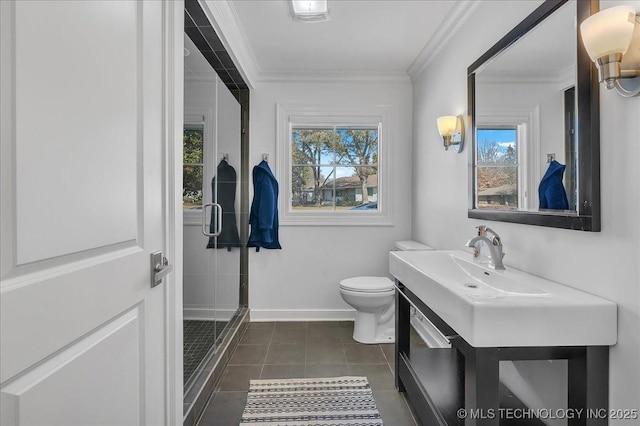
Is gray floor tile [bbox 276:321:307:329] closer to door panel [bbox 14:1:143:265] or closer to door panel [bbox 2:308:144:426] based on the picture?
door panel [bbox 2:308:144:426]

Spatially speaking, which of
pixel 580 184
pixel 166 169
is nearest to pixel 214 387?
pixel 166 169

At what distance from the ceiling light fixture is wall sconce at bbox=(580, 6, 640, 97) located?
1599 millimetres

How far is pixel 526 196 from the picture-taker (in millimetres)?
1609

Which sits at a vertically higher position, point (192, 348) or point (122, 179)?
point (122, 179)

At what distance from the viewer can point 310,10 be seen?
2.28 m

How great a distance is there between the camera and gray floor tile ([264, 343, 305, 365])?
252 centimetres

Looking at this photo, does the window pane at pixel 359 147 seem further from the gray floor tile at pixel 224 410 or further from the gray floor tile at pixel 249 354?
the gray floor tile at pixel 224 410

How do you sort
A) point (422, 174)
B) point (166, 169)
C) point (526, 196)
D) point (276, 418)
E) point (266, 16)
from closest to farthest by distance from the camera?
point (166, 169) → point (526, 196) → point (276, 418) → point (266, 16) → point (422, 174)

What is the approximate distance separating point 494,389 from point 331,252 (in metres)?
2.36

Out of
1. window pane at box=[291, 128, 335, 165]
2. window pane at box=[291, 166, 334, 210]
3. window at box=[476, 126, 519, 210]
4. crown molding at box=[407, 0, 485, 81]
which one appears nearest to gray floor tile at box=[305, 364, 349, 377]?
window at box=[476, 126, 519, 210]

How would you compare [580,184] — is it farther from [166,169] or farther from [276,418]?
[276,418]

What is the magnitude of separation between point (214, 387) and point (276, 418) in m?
0.51

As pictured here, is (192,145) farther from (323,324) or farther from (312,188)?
(323,324)

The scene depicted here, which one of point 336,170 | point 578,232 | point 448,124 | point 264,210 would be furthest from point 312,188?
point 578,232
